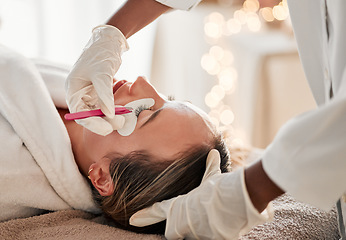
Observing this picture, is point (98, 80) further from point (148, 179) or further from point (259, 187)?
point (259, 187)

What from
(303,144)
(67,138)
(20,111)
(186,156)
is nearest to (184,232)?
(186,156)

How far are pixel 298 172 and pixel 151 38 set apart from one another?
260cm

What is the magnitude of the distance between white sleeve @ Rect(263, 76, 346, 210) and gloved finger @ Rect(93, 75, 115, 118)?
1.56 feet

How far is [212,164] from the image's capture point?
1064 millimetres

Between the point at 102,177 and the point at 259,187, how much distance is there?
509 millimetres

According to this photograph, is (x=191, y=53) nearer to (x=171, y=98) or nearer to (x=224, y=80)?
(x=224, y=80)

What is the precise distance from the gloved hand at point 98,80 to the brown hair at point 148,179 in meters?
0.11

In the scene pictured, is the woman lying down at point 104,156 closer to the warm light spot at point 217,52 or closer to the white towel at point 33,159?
the white towel at point 33,159

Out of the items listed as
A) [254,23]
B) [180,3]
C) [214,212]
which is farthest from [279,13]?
[214,212]

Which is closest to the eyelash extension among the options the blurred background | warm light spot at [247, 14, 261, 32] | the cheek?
the cheek

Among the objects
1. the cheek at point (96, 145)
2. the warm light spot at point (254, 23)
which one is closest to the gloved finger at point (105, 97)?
the cheek at point (96, 145)

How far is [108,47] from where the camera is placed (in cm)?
115

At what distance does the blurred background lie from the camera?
2848 mm

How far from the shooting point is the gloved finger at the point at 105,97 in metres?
1.07
